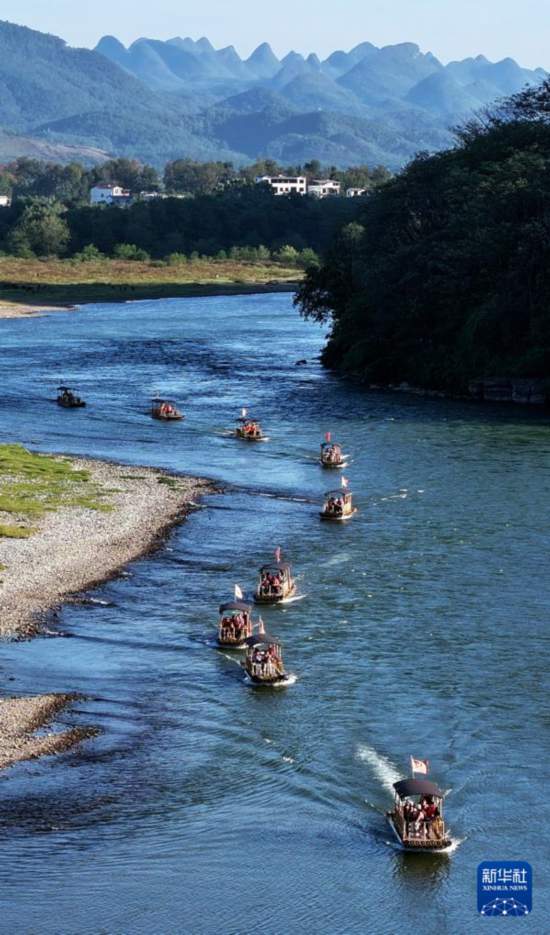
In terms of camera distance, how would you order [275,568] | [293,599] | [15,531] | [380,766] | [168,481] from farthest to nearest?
[168,481] < [15,531] < [293,599] < [275,568] < [380,766]

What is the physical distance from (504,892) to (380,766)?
7.69 metres

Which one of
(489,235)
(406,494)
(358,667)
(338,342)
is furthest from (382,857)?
(338,342)

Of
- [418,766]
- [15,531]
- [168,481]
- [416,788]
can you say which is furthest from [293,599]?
[168,481]

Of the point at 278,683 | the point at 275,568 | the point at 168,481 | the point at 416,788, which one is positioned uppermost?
the point at 275,568

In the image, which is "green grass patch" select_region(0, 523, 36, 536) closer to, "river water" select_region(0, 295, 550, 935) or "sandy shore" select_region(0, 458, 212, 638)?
"sandy shore" select_region(0, 458, 212, 638)

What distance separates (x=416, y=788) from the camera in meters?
36.5

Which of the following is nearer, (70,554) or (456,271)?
(70,554)

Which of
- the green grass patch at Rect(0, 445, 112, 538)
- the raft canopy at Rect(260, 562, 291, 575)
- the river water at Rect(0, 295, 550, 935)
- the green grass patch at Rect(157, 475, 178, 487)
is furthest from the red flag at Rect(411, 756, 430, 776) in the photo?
the green grass patch at Rect(157, 475, 178, 487)

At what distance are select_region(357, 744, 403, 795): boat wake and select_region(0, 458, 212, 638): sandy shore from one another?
15.3 m

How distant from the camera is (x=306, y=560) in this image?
207ft

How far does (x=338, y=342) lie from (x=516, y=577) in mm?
74140

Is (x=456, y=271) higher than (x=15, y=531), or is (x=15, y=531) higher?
(x=456, y=271)

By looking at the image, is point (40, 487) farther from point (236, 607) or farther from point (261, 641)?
point (261, 641)

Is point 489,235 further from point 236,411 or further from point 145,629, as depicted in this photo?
point 145,629
